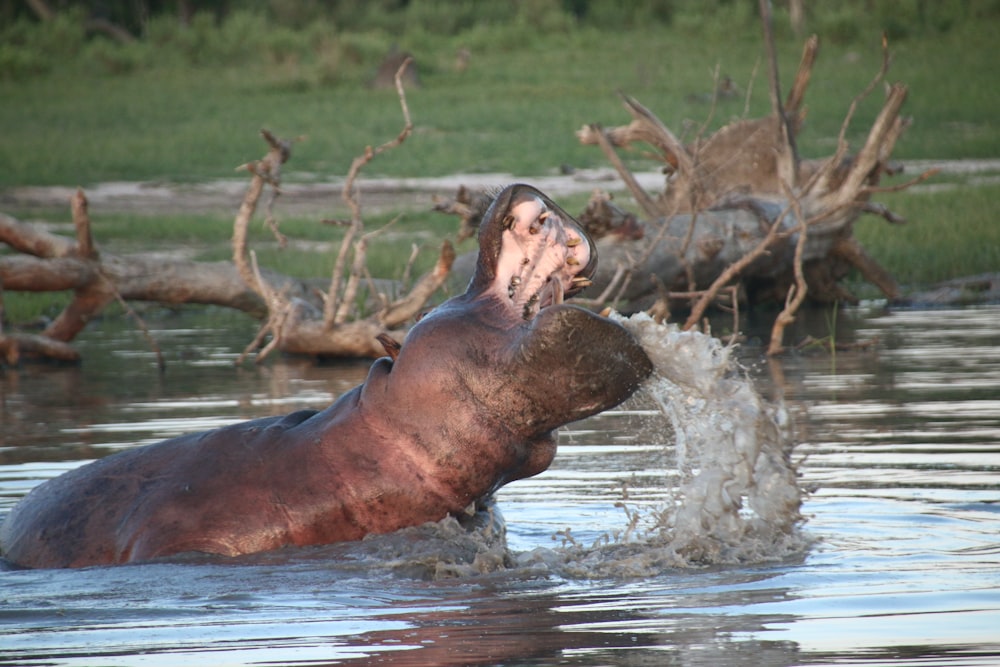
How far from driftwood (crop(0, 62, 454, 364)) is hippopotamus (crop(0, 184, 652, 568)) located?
473 centimetres

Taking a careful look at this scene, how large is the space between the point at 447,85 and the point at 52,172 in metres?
9.47

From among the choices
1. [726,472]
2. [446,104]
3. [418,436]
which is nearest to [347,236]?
[726,472]

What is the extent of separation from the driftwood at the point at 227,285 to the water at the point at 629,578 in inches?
116

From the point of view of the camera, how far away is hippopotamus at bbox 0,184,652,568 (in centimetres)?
351

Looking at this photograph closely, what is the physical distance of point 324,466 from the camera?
12.4ft

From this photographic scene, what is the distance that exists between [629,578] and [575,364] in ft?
2.41

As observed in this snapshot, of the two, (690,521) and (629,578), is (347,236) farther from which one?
(629,578)

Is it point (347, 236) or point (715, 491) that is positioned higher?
point (715, 491)

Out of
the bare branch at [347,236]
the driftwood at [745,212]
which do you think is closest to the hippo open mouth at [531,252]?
the bare branch at [347,236]

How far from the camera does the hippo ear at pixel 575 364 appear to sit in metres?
3.38

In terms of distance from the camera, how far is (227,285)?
1069cm

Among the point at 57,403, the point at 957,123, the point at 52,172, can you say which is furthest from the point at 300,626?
the point at 957,123

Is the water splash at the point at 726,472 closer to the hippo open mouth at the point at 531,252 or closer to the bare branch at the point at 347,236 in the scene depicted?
the hippo open mouth at the point at 531,252

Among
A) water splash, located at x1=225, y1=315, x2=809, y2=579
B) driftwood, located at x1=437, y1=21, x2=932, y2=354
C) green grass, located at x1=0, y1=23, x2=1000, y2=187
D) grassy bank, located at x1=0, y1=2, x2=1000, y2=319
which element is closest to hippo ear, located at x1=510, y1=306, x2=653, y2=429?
water splash, located at x1=225, y1=315, x2=809, y2=579
